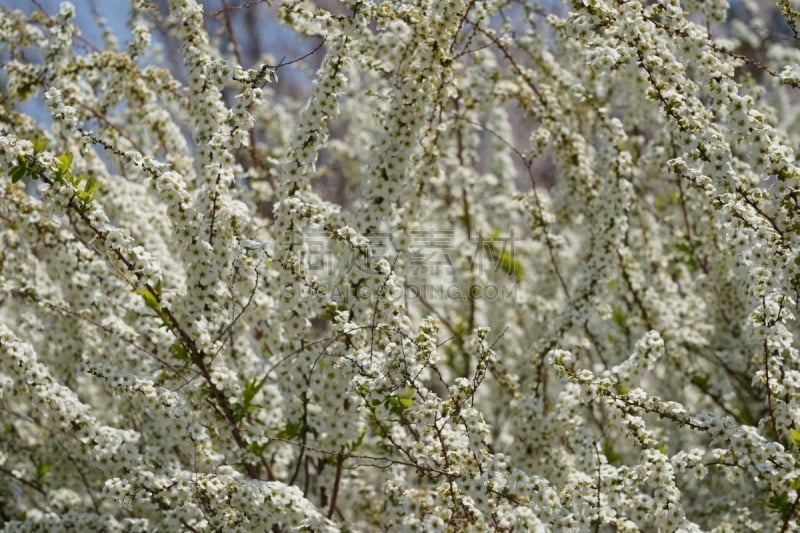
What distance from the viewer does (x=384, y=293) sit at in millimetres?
4012

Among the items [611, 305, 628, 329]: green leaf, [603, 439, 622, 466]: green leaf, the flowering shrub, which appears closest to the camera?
the flowering shrub

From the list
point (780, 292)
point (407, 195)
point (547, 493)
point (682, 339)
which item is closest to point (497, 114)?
point (407, 195)

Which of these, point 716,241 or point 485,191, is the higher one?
point 485,191

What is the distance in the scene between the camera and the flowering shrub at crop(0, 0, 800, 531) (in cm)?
374

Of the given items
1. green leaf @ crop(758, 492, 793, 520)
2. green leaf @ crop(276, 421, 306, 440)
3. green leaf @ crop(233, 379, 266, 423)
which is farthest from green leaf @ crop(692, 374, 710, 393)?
green leaf @ crop(233, 379, 266, 423)

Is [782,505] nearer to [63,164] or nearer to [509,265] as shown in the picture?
[509,265]

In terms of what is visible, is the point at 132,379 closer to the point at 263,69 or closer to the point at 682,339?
the point at 263,69

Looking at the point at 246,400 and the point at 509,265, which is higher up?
the point at 509,265

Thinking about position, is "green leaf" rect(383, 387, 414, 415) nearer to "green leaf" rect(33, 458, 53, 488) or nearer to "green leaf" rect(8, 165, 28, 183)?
"green leaf" rect(8, 165, 28, 183)

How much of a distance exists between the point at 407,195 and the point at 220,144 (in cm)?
173

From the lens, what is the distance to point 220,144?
4137mm

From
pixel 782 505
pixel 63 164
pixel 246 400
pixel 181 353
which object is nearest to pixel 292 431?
pixel 246 400

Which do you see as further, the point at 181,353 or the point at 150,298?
the point at 181,353

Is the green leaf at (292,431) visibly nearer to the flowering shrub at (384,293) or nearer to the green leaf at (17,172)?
the flowering shrub at (384,293)
